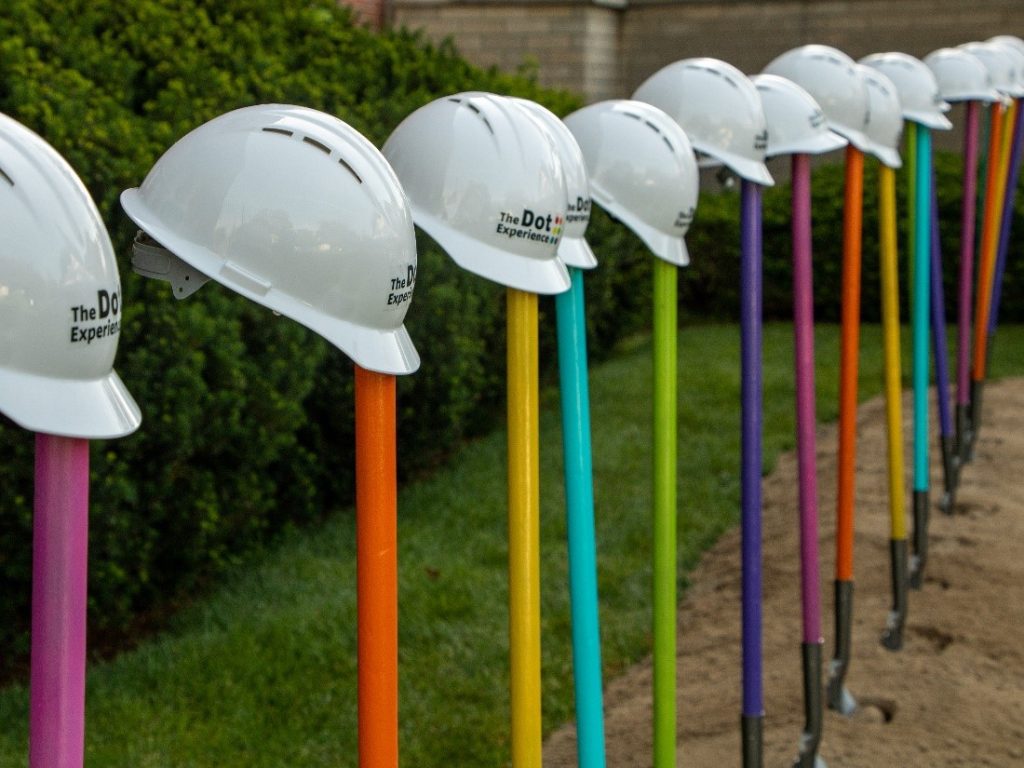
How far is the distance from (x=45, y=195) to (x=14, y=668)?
10.0 ft

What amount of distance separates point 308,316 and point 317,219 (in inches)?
3.8

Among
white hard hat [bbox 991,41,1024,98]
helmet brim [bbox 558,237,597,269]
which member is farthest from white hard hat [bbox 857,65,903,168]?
white hard hat [bbox 991,41,1024,98]

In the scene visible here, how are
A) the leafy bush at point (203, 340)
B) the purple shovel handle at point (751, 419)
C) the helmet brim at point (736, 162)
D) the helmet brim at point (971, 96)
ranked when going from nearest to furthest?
the helmet brim at point (736, 162)
the purple shovel handle at point (751, 419)
the leafy bush at point (203, 340)
the helmet brim at point (971, 96)

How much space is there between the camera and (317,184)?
4.49 ft

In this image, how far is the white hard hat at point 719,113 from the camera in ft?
8.21

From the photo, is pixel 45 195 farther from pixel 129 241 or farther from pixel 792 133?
pixel 129 241

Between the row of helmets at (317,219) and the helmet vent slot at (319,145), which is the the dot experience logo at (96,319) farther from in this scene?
the helmet vent slot at (319,145)

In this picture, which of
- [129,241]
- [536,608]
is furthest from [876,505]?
[536,608]

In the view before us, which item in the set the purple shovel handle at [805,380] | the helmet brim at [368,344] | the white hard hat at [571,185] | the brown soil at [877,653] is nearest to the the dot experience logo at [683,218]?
the white hard hat at [571,185]

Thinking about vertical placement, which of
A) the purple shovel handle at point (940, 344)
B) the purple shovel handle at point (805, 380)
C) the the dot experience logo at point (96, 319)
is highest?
the the dot experience logo at point (96, 319)

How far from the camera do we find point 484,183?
1.73 metres

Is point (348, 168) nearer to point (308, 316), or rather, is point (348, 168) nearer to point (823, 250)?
point (308, 316)

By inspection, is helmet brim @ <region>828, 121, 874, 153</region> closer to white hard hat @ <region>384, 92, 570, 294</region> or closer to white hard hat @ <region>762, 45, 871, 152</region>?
white hard hat @ <region>762, 45, 871, 152</region>

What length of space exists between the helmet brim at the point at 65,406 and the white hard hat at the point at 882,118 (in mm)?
2454
